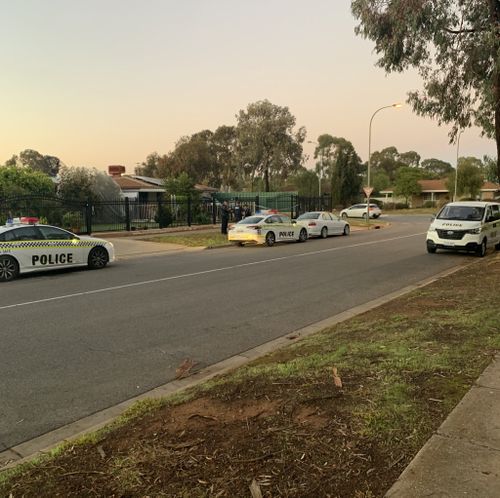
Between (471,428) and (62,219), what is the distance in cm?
2269

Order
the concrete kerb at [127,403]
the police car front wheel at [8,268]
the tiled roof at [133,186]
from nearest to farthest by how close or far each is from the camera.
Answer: the concrete kerb at [127,403]
the police car front wheel at [8,268]
the tiled roof at [133,186]

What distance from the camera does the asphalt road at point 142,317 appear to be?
4.95m

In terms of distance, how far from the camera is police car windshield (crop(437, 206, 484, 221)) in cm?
1648

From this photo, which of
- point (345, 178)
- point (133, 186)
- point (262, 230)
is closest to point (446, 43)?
point (262, 230)

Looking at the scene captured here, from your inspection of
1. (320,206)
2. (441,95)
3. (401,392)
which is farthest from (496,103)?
(320,206)

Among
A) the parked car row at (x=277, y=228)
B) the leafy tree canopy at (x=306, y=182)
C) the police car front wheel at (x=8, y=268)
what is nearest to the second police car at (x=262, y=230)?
the parked car row at (x=277, y=228)

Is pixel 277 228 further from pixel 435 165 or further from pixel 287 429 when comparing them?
pixel 435 165

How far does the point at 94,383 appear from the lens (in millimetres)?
5164

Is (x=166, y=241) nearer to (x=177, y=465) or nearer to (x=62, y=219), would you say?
(x=62, y=219)

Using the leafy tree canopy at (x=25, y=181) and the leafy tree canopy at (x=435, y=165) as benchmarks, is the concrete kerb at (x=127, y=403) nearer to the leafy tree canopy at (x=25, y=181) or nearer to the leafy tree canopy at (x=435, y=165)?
the leafy tree canopy at (x=25, y=181)

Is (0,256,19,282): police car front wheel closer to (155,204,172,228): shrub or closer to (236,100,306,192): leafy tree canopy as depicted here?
(155,204,172,228): shrub

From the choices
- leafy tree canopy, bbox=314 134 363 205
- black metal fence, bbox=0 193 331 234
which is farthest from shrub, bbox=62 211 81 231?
leafy tree canopy, bbox=314 134 363 205

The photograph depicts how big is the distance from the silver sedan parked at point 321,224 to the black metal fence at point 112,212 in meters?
8.08

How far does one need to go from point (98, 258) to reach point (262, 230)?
318 inches
